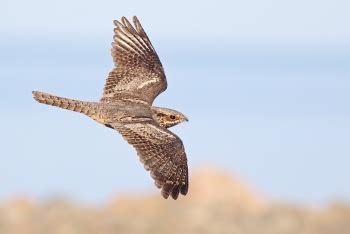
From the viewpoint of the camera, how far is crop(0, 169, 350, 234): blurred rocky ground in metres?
42.3

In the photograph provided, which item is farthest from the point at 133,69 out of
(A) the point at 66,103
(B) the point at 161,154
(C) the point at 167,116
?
A: (B) the point at 161,154

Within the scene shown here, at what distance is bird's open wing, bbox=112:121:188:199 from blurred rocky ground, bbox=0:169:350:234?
20024mm

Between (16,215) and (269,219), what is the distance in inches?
299

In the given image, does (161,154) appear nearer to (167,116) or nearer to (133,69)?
(167,116)

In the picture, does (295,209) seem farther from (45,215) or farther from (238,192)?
(45,215)

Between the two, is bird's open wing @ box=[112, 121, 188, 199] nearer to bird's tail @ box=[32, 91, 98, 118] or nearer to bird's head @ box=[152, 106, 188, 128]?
bird's tail @ box=[32, 91, 98, 118]

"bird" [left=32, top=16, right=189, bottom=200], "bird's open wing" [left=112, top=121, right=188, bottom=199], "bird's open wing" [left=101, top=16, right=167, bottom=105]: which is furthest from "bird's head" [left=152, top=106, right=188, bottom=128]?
"bird's open wing" [left=112, top=121, right=188, bottom=199]

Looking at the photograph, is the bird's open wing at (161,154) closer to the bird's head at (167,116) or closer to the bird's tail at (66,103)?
the bird's tail at (66,103)

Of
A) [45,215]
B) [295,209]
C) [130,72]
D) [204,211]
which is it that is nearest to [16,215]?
[45,215]

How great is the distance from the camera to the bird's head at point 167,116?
22.8 m

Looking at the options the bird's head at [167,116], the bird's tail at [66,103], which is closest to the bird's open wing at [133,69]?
the bird's head at [167,116]

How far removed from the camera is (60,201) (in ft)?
145

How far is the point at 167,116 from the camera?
898 inches

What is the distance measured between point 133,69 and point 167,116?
1.82m
